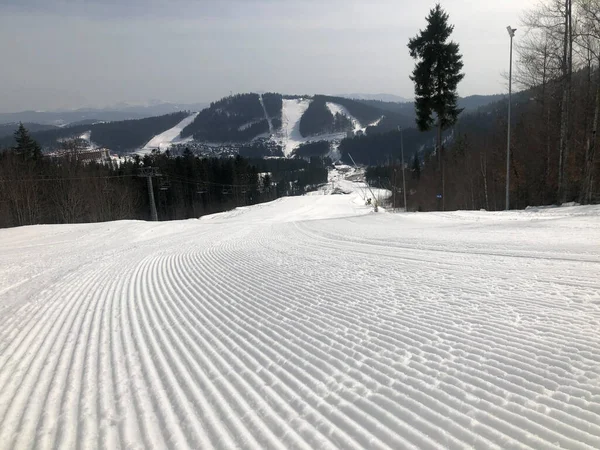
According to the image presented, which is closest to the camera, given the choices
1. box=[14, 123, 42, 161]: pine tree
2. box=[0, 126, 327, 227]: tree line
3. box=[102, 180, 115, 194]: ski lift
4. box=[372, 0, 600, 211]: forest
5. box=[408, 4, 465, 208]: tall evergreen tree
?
box=[372, 0, 600, 211]: forest

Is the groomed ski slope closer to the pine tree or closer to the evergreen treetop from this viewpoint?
the evergreen treetop

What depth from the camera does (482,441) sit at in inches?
104

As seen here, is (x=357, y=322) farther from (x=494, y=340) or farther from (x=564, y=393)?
(x=564, y=393)

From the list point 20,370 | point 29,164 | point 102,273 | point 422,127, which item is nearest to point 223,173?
point 29,164

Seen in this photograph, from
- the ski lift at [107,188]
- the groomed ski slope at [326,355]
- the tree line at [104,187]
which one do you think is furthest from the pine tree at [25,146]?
the groomed ski slope at [326,355]

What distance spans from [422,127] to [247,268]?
20342 millimetres

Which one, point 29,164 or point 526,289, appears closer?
point 526,289

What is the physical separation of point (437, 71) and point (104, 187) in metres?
42.6

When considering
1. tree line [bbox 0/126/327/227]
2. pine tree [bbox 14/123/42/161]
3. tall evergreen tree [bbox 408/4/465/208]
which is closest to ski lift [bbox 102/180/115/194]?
tree line [bbox 0/126/327/227]

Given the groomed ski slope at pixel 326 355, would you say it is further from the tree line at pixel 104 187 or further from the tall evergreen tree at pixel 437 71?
the tree line at pixel 104 187

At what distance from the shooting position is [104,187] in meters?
46.4

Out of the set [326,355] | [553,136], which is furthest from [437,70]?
[326,355]

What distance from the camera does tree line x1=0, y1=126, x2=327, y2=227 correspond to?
37062 millimetres

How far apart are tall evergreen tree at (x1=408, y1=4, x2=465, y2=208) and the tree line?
26085mm
